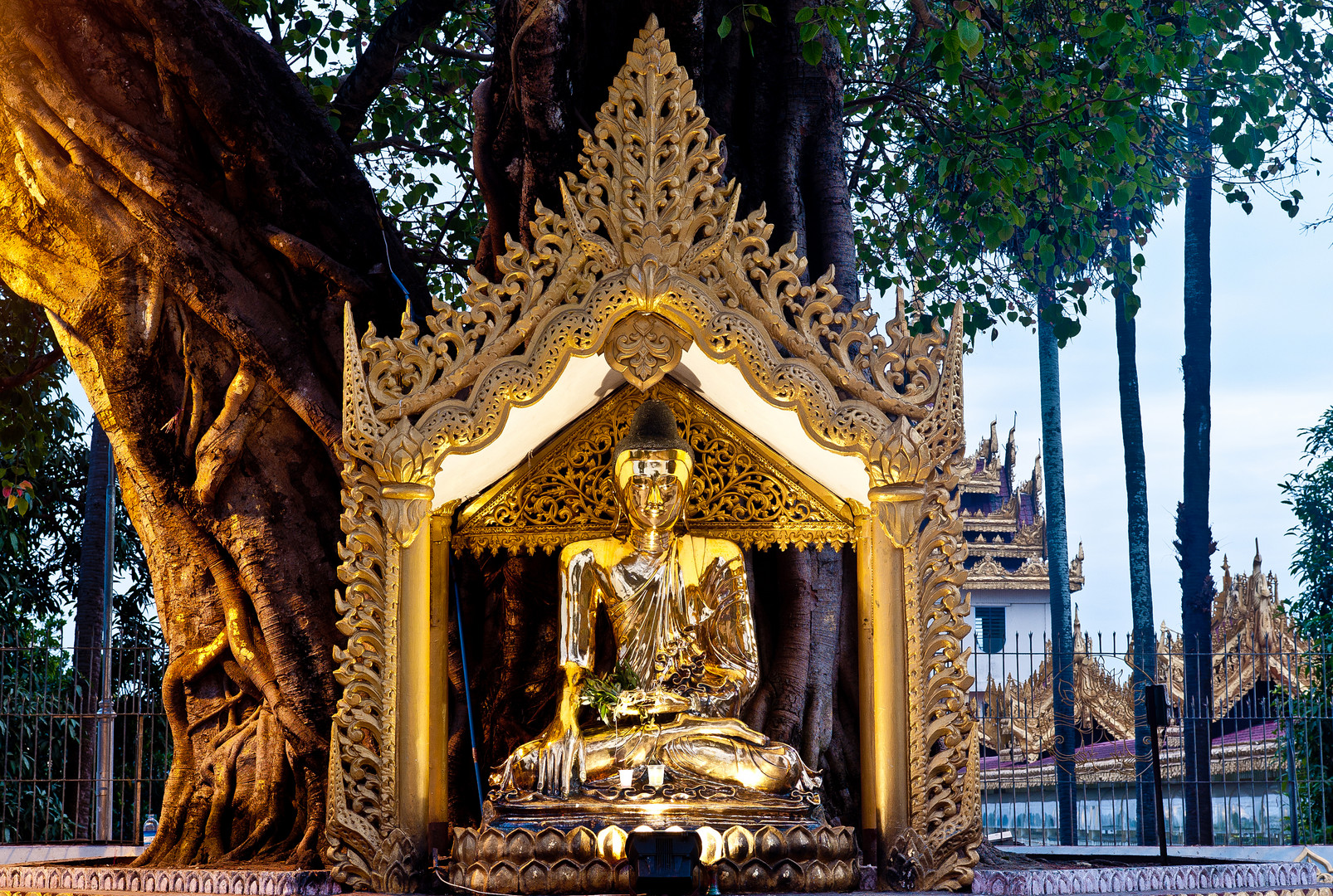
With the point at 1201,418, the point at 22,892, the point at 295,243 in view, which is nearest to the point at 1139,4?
the point at 295,243

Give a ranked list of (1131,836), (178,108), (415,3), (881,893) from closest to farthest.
→ 1. (881,893)
2. (178,108)
3. (415,3)
4. (1131,836)

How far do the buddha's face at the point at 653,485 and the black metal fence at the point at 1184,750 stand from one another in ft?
16.4

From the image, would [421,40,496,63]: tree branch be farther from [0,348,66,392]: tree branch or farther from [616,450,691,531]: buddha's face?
[616,450,691,531]: buddha's face

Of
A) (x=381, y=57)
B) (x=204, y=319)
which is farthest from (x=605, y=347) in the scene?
(x=381, y=57)

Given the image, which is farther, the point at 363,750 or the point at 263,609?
the point at 263,609

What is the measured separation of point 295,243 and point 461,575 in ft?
6.21

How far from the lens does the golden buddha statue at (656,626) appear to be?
18.6 feet

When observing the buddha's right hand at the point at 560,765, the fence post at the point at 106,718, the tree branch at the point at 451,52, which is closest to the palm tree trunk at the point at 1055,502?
the tree branch at the point at 451,52

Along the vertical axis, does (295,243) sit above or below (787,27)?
below

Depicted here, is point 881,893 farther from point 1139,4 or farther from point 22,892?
point 1139,4

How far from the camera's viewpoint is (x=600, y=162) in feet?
18.0

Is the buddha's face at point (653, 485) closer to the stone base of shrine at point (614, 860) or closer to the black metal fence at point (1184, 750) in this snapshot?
the stone base of shrine at point (614, 860)

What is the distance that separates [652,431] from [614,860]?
6.43 feet

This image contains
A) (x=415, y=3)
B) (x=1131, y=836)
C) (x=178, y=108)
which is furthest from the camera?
(x=1131, y=836)
